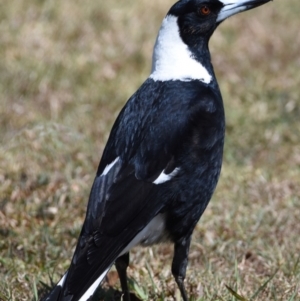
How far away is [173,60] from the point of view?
3.57 m

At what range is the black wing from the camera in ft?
9.73

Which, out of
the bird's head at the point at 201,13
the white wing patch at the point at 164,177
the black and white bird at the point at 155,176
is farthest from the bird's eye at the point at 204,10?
the white wing patch at the point at 164,177

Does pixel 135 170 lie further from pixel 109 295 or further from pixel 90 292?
pixel 109 295

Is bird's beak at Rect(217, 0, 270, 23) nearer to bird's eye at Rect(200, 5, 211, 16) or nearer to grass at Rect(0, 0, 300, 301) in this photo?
bird's eye at Rect(200, 5, 211, 16)

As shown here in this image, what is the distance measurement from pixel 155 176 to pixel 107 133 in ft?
8.09

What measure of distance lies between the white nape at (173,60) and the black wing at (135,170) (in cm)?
8

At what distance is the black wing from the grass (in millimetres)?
395

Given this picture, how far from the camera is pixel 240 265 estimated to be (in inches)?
153

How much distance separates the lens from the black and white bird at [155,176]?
298 cm

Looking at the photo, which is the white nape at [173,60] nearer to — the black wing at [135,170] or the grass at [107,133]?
the black wing at [135,170]

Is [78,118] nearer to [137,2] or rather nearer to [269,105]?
[269,105]

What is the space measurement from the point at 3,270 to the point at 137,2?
424cm

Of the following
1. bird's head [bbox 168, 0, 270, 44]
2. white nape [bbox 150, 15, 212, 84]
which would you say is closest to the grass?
white nape [bbox 150, 15, 212, 84]

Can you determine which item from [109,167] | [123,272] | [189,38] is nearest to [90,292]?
[123,272]
